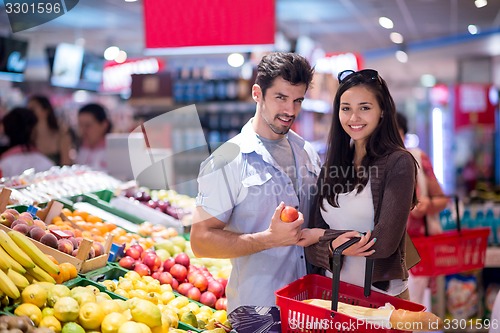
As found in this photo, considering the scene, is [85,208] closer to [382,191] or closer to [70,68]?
[382,191]

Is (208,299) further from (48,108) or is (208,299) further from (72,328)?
(48,108)

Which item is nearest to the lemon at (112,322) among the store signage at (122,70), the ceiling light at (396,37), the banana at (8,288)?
the banana at (8,288)

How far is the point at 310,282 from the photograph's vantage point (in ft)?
10.2

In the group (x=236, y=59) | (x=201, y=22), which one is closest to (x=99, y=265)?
(x=201, y=22)

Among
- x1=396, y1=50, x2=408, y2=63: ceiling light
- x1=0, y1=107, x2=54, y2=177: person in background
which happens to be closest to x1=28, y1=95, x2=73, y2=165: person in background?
x1=0, y1=107, x2=54, y2=177: person in background

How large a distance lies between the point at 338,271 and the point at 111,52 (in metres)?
15.4

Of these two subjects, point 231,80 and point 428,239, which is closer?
point 428,239

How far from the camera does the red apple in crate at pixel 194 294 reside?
373cm

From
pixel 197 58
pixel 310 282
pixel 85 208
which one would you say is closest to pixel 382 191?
pixel 310 282

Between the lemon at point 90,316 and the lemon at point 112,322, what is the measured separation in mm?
28

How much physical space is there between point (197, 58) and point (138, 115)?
8018 mm

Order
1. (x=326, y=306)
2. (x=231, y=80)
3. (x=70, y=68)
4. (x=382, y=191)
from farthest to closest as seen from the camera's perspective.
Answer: (x=70, y=68) < (x=231, y=80) < (x=382, y=191) < (x=326, y=306)

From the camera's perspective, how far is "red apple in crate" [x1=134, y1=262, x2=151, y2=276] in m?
3.79

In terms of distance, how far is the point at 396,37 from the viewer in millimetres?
15469
